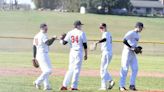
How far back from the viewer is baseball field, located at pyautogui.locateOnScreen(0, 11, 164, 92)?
65.6ft

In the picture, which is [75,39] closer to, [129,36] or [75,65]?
[75,65]

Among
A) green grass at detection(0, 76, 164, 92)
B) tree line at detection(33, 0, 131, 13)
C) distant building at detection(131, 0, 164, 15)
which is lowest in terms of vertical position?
distant building at detection(131, 0, 164, 15)

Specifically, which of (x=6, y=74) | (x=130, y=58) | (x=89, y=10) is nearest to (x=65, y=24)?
(x=89, y=10)

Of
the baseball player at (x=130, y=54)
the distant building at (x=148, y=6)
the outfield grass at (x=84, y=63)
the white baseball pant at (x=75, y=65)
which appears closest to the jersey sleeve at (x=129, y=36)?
the baseball player at (x=130, y=54)

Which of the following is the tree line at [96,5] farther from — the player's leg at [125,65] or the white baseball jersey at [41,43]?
the white baseball jersey at [41,43]

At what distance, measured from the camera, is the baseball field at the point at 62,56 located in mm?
20006

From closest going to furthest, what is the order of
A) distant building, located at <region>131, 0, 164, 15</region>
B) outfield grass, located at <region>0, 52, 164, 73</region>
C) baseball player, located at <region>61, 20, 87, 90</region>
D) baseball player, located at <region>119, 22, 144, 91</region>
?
baseball player, located at <region>61, 20, 87, 90</region> → baseball player, located at <region>119, 22, 144, 91</region> → outfield grass, located at <region>0, 52, 164, 73</region> → distant building, located at <region>131, 0, 164, 15</region>

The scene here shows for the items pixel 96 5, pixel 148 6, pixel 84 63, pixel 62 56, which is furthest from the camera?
pixel 148 6

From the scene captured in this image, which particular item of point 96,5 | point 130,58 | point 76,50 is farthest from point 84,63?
point 96,5

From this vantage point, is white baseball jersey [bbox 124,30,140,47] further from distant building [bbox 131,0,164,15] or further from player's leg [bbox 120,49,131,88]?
distant building [bbox 131,0,164,15]

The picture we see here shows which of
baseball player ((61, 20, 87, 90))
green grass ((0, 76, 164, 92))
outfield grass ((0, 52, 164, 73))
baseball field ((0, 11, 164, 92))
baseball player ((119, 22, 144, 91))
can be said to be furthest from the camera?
outfield grass ((0, 52, 164, 73))

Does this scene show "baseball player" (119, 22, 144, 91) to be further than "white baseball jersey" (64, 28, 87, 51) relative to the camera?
Yes

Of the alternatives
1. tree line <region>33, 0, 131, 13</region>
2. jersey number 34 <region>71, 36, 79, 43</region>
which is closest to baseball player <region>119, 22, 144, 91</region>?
jersey number 34 <region>71, 36, 79, 43</region>

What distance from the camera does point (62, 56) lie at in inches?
1560
